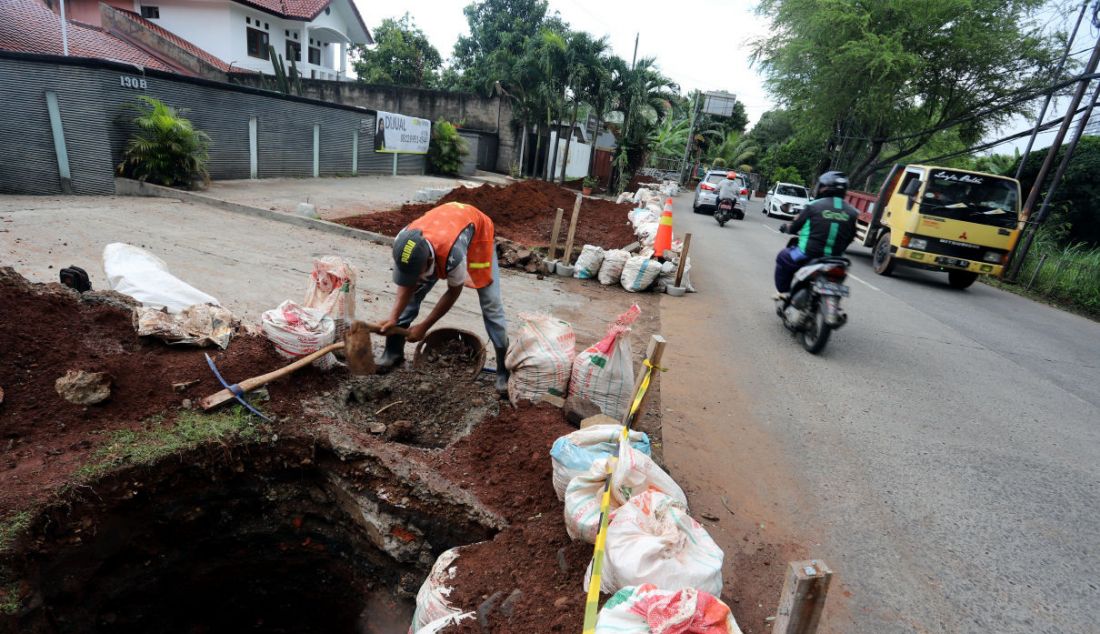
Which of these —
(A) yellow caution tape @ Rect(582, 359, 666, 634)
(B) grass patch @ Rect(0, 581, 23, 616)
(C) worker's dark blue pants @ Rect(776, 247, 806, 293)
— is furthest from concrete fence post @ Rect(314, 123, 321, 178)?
(A) yellow caution tape @ Rect(582, 359, 666, 634)

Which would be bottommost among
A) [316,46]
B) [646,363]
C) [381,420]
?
[381,420]

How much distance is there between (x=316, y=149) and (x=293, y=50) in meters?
15.0

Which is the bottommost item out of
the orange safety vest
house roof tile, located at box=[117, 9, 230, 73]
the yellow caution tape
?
the yellow caution tape

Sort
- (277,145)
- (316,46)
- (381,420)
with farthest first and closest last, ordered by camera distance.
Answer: (316,46) < (277,145) < (381,420)

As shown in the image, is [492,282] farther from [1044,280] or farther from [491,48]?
[491,48]

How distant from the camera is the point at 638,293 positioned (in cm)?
802

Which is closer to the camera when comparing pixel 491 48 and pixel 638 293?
pixel 638 293

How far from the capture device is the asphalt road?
2684mm

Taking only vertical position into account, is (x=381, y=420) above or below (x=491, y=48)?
below

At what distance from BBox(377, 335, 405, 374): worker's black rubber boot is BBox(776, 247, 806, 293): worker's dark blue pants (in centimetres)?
442

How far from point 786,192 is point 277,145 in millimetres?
18204

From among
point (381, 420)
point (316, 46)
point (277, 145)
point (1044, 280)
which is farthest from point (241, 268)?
point (316, 46)

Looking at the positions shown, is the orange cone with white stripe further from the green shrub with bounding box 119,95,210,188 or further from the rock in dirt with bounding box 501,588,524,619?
the green shrub with bounding box 119,95,210,188

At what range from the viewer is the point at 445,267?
3.46 m
